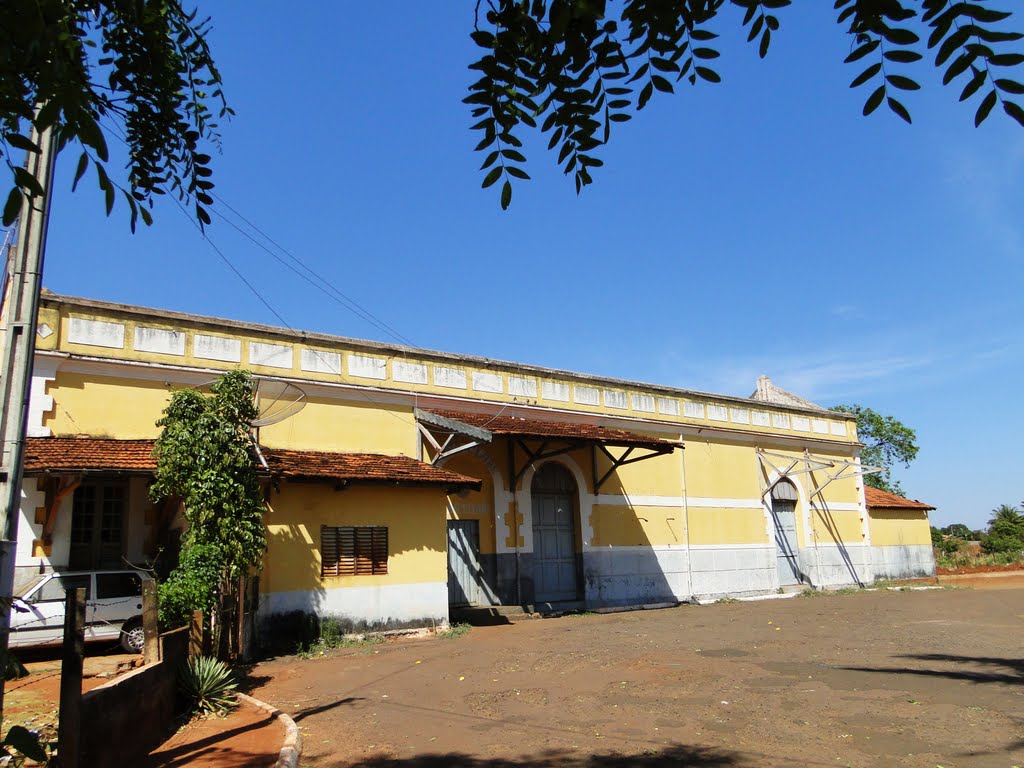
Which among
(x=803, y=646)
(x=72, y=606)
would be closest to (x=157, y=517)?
(x=72, y=606)

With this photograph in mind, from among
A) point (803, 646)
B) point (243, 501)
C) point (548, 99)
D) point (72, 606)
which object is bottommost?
point (803, 646)

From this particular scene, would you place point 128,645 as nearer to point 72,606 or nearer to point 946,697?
point 72,606

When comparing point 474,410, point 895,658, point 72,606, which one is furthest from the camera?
point 474,410

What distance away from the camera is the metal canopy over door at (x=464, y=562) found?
54.7ft

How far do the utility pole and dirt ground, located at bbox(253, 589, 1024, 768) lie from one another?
3.16 meters

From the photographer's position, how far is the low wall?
5258 millimetres

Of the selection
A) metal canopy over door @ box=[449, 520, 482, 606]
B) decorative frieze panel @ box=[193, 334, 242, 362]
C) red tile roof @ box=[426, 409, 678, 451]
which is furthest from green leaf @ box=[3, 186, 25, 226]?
metal canopy over door @ box=[449, 520, 482, 606]

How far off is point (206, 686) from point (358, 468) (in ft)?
20.7

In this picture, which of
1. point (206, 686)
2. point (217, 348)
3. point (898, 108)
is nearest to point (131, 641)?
point (206, 686)

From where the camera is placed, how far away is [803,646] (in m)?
11.7

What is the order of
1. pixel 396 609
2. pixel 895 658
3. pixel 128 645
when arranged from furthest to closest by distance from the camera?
1. pixel 396 609
2. pixel 128 645
3. pixel 895 658

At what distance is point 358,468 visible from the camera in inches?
557

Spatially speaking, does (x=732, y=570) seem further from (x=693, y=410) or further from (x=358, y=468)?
→ (x=358, y=468)

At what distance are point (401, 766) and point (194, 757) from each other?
184cm
